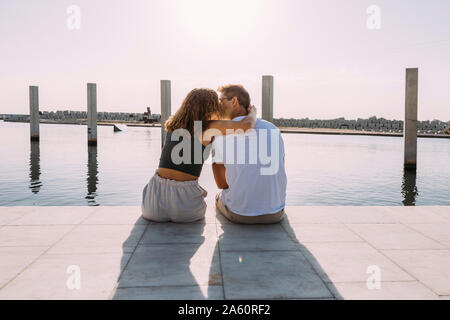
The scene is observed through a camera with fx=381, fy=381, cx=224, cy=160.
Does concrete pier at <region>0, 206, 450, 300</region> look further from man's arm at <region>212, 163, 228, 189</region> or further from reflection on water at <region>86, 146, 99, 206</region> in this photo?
reflection on water at <region>86, 146, 99, 206</region>

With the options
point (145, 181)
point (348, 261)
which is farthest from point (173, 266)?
point (145, 181)

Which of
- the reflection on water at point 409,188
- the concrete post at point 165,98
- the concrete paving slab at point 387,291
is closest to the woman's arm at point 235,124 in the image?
the concrete paving slab at point 387,291

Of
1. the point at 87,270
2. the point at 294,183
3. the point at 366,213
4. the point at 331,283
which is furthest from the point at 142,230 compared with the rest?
the point at 294,183

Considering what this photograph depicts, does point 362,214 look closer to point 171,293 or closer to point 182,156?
point 182,156

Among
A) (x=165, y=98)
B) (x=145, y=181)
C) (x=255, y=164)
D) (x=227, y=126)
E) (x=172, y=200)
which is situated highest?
(x=165, y=98)

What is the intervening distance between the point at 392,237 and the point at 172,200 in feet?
7.38

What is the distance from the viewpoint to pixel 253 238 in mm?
3645

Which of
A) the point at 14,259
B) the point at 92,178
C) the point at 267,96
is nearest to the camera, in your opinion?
the point at 14,259

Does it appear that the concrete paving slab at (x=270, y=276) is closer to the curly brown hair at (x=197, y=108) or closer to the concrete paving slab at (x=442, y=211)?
the curly brown hair at (x=197, y=108)

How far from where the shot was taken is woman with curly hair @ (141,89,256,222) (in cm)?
381

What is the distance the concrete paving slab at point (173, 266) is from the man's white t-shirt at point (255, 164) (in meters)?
0.75

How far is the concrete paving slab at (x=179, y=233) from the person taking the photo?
3566 millimetres

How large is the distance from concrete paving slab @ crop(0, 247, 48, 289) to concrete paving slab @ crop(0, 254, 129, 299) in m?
0.06
